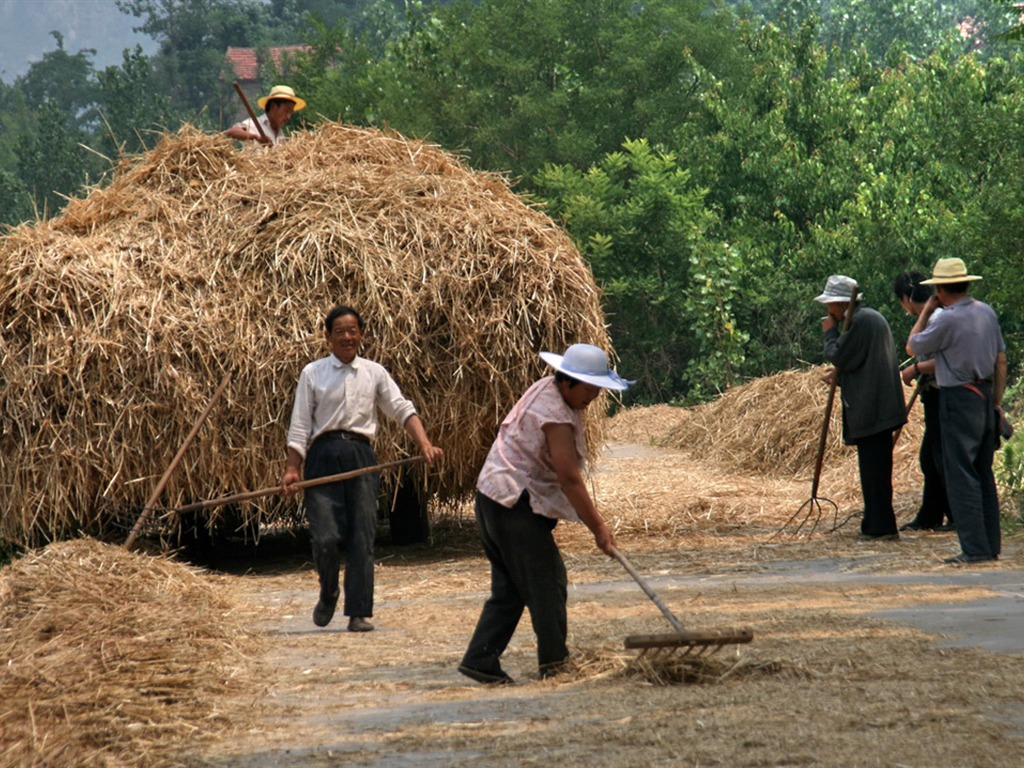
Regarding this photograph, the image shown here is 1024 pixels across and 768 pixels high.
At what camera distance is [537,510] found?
6.75 m

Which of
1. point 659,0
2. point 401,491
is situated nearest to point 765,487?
point 401,491

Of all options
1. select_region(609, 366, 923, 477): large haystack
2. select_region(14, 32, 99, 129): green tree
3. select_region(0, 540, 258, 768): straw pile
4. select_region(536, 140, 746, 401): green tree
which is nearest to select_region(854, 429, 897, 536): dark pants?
select_region(609, 366, 923, 477): large haystack

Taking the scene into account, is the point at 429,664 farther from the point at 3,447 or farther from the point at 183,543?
the point at 183,543

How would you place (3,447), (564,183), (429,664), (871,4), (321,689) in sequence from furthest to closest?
(871,4), (564,183), (3,447), (429,664), (321,689)

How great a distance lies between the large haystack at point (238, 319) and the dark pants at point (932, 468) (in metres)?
2.48

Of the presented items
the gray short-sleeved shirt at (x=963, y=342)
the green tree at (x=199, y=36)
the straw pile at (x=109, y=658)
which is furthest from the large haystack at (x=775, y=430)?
the green tree at (x=199, y=36)

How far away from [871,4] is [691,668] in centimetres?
6558

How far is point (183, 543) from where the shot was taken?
12383 millimetres

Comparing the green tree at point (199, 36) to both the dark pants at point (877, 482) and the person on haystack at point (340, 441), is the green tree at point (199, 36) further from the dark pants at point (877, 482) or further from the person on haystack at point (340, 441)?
the person on haystack at point (340, 441)

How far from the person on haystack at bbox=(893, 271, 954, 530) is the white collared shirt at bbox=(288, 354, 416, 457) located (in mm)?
4318

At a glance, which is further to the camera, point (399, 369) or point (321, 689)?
point (399, 369)

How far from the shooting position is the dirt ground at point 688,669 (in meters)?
5.24

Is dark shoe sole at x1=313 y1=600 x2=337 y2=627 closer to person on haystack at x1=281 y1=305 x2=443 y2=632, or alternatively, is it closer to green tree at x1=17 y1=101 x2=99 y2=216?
person on haystack at x1=281 y1=305 x2=443 y2=632

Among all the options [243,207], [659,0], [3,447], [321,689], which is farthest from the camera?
[659,0]
